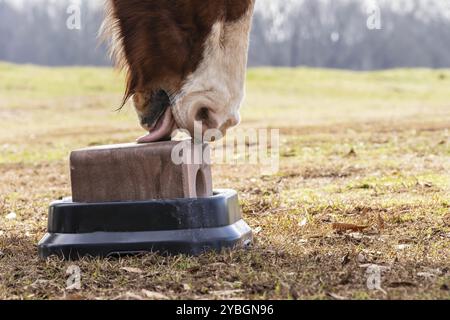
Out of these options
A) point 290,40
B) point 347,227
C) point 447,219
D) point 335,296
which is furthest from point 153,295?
point 290,40

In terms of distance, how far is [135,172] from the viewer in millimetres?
3414

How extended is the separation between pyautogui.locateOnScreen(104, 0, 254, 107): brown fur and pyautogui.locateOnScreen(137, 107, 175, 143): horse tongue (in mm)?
174

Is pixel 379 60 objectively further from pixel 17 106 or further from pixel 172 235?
pixel 172 235

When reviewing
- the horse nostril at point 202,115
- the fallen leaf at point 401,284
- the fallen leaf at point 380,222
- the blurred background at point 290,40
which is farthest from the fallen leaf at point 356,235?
the blurred background at point 290,40

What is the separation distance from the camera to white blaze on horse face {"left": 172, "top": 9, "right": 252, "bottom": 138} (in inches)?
123

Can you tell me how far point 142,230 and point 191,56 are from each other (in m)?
0.83

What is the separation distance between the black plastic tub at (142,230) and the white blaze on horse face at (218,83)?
0.43 m

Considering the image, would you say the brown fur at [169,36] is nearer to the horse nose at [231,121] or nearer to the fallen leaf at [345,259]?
the horse nose at [231,121]

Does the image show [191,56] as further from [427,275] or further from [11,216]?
[11,216]

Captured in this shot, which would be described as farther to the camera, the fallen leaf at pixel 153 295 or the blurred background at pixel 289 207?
the blurred background at pixel 289 207

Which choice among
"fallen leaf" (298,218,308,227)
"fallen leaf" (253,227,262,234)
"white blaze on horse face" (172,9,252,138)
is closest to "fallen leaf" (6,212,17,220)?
"fallen leaf" (253,227,262,234)

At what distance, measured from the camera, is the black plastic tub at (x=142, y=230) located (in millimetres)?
3334

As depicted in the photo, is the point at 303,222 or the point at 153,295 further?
the point at 303,222
